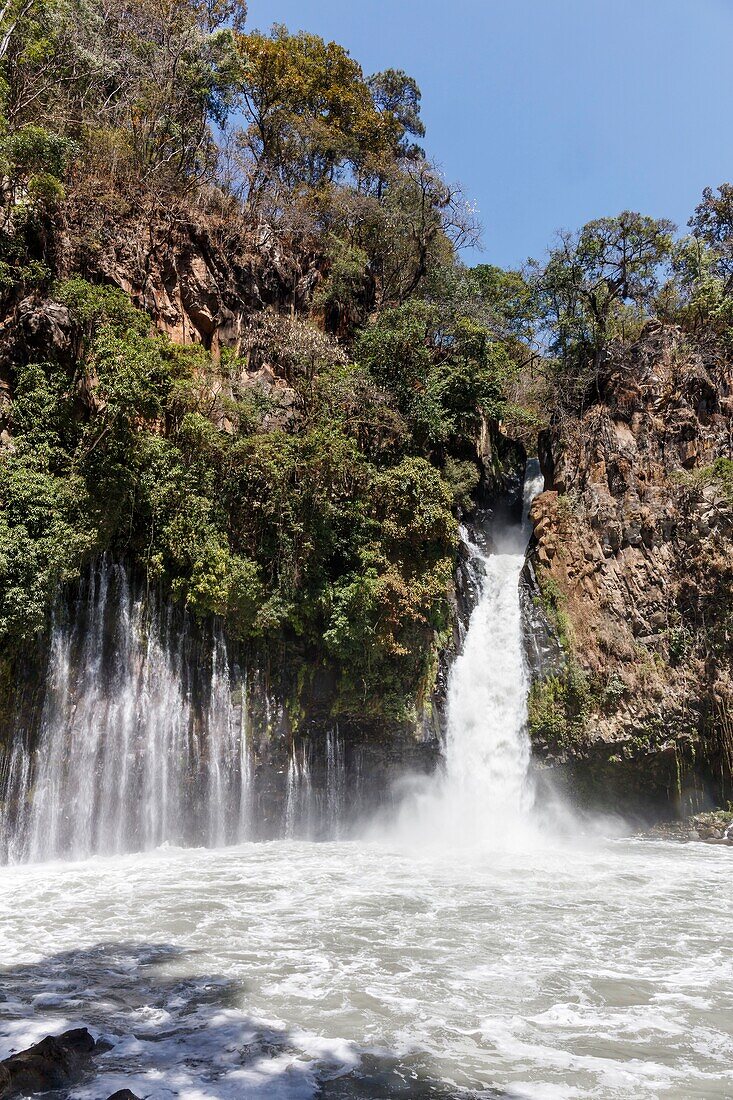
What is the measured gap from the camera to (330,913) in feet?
33.0

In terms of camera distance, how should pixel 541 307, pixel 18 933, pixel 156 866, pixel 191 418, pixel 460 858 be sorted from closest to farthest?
pixel 18 933 < pixel 156 866 < pixel 460 858 < pixel 191 418 < pixel 541 307

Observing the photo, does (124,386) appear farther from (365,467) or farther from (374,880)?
(374,880)

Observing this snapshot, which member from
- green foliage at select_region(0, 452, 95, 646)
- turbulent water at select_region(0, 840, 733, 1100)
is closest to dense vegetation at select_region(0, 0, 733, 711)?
green foliage at select_region(0, 452, 95, 646)

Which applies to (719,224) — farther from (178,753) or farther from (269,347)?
(178,753)

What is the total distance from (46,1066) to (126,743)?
413 inches

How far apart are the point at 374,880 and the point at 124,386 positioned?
1138 centimetres

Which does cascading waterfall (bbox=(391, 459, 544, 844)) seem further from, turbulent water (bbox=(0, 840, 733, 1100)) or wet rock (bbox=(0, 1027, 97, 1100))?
wet rock (bbox=(0, 1027, 97, 1100))

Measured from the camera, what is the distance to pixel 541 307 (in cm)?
2402

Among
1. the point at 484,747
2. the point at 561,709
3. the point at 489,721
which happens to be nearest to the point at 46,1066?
the point at 484,747

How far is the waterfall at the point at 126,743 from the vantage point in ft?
46.7

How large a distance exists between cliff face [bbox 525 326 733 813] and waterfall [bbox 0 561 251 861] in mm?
7644

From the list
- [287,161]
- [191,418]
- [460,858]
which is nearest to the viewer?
[460,858]

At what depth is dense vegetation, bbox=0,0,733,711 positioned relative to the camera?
1584 cm

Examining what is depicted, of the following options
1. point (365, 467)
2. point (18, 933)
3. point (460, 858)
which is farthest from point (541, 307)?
point (18, 933)
